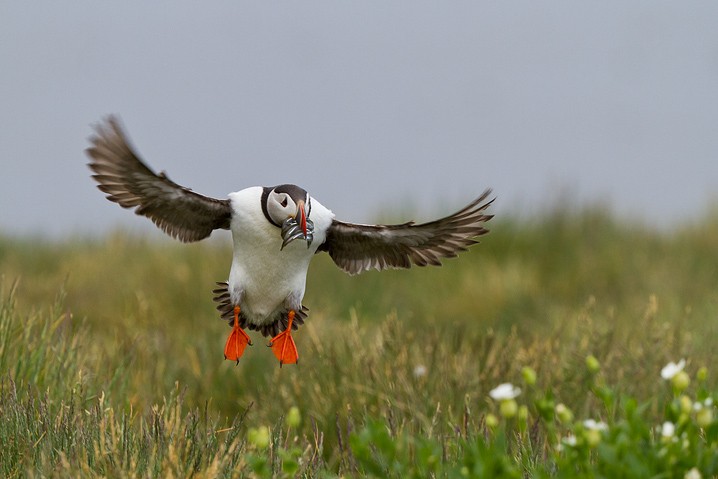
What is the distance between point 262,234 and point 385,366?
10.8ft

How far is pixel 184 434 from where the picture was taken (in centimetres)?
362

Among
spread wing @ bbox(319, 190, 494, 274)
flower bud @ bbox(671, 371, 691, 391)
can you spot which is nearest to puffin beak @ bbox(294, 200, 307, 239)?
spread wing @ bbox(319, 190, 494, 274)

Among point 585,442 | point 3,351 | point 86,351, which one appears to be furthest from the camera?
point 86,351

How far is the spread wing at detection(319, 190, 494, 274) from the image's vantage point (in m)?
2.92

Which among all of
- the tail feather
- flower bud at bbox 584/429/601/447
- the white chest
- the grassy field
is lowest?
the grassy field

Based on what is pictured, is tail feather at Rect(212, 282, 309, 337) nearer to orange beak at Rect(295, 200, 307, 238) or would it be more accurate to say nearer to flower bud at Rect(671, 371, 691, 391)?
orange beak at Rect(295, 200, 307, 238)

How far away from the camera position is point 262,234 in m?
2.79

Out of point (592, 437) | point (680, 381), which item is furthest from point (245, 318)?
point (680, 381)

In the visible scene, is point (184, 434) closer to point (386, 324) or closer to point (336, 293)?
point (386, 324)

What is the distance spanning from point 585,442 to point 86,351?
4.09 meters

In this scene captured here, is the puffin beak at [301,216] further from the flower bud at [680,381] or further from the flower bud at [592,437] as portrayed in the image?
the flower bud at [680,381]

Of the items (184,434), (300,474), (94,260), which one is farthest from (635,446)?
(94,260)

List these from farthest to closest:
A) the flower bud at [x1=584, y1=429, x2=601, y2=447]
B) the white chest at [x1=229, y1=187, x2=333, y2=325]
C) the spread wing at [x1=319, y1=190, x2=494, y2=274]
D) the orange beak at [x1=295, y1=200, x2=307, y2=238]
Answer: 1. the spread wing at [x1=319, y1=190, x2=494, y2=274]
2. the white chest at [x1=229, y1=187, x2=333, y2=325]
3. the flower bud at [x1=584, y1=429, x2=601, y2=447]
4. the orange beak at [x1=295, y1=200, x2=307, y2=238]

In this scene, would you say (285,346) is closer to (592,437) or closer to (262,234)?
(262,234)
